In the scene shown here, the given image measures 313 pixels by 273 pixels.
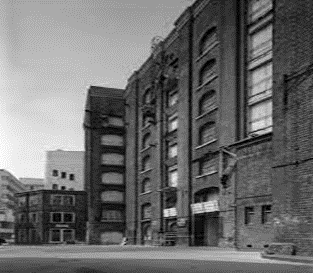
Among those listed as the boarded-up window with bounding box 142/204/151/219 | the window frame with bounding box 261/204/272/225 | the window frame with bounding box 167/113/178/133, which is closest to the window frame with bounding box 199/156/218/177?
the window frame with bounding box 167/113/178/133

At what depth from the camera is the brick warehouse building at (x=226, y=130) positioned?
19375mm

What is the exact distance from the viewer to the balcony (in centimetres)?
3311

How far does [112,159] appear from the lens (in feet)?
193

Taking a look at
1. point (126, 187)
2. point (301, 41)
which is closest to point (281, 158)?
point (301, 41)

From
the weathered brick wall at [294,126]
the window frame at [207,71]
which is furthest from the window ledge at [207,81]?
the weathered brick wall at [294,126]

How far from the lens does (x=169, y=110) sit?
146 feet

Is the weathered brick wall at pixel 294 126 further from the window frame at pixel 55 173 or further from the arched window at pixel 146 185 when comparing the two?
the window frame at pixel 55 173

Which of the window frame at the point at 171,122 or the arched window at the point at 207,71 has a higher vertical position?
the arched window at the point at 207,71

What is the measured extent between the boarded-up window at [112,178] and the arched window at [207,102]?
23.2 metres

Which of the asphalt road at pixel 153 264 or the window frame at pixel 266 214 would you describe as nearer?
the asphalt road at pixel 153 264

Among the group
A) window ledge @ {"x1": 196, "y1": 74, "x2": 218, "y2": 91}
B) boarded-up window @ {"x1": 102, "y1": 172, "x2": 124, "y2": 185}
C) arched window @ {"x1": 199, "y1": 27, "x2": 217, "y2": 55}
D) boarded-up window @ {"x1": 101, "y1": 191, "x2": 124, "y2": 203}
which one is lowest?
boarded-up window @ {"x1": 101, "y1": 191, "x2": 124, "y2": 203}

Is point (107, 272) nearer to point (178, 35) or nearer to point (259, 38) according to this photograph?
point (259, 38)

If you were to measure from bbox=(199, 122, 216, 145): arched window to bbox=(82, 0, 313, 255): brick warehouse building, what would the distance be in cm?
A: 7

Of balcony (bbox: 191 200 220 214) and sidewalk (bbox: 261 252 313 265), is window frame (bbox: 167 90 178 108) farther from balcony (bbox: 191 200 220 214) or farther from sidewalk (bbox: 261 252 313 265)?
sidewalk (bbox: 261 252 313 265)
